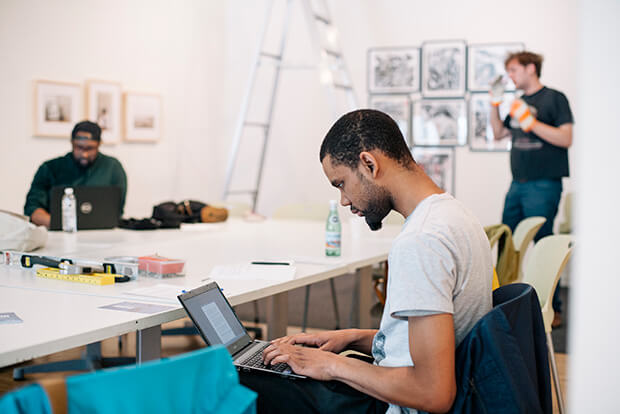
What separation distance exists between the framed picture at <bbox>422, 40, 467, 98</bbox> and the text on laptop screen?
474 centimetres

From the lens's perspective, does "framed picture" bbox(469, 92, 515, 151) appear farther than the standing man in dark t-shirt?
Yes

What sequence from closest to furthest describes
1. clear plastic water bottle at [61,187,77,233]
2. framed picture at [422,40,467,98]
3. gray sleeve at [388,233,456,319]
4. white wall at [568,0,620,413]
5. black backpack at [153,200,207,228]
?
white wall at [568,0,620,413] < gray sleeve at [388,233,456,319] < clear plastic water bottle at [61,187,77,233] < black backpack at [153,200,207,228] < framed picture at [422,40,467,98]

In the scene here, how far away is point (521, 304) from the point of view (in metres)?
1.45

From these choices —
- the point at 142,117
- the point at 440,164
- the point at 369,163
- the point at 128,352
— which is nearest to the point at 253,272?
the point at 369,163

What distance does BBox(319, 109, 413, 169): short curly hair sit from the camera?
1576mm

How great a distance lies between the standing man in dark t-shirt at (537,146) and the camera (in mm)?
4516

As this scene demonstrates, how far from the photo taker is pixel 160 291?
205 centimetres

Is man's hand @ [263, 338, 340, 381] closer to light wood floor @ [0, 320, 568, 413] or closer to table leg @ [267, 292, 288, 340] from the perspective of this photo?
table leg @ [267, 292, 288, 340]

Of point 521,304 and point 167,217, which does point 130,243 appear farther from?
point 521,304

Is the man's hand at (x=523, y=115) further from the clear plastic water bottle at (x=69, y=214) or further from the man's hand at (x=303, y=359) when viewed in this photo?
the man's hand at (x=303, y=359)

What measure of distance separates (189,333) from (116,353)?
17.8 inches

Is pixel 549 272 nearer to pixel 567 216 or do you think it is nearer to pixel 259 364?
pixel 259 364

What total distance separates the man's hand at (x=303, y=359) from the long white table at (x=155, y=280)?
31 cm

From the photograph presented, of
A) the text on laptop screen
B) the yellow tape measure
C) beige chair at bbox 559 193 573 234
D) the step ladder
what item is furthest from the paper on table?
beige chair at bbox 559 193 573 234
